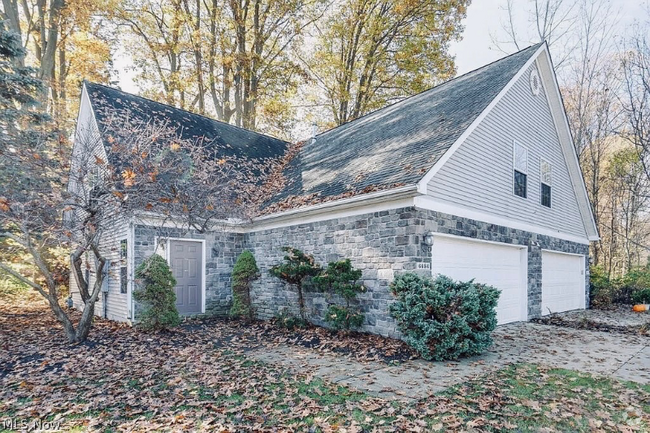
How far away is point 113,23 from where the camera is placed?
17.4 m

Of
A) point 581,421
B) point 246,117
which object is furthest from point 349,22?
point 581,421

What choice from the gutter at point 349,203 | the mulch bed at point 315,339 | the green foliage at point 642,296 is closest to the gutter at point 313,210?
the gutter at point 349,203

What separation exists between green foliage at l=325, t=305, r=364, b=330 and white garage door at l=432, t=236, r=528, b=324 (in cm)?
160

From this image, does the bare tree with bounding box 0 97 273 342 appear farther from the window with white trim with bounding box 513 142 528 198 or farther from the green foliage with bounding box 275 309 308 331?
the window with white trim with bounding box 513 142 528 198

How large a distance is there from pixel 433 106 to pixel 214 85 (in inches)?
489

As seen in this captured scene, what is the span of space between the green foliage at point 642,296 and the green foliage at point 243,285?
12241 mm

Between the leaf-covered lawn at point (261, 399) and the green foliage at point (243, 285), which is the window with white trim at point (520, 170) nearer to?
the leaf-covered lawn at point (261, 399)

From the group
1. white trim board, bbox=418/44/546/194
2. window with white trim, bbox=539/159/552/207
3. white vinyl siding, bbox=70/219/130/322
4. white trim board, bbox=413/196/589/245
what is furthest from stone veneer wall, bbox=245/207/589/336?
white vinyl siding, bbox=70/219/130/322

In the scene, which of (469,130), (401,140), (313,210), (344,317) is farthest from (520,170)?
(344,317)

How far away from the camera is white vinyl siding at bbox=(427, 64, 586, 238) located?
302 inches

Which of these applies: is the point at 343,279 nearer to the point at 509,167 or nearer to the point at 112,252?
the point at 509,167

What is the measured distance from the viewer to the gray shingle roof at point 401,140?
7379 mm

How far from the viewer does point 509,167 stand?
9.23 meters

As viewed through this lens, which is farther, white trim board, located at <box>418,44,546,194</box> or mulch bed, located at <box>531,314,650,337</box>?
mulch bed, located at <box>531,314,650,337</box>
